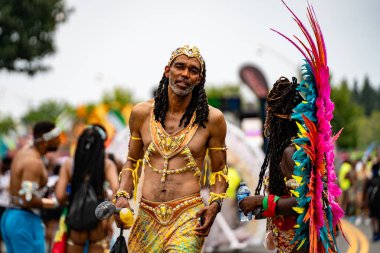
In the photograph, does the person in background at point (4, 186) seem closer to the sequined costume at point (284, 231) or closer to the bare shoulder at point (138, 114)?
the bare shoulder at point (138, 114)

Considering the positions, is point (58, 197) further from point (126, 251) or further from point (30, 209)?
point (126, 251)

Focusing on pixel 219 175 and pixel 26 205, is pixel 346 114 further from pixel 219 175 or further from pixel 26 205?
pixel 219 175

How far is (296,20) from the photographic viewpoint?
15.5 ft

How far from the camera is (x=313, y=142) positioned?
4.67m

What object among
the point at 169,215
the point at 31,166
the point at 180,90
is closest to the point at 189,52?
the point at 180,90

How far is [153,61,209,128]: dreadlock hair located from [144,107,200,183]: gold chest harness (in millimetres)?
46

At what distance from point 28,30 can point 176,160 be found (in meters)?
19.0

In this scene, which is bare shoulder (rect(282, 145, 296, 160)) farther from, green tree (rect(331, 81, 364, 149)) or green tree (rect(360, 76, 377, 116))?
green tree (rect(360, 76, 377, 116))

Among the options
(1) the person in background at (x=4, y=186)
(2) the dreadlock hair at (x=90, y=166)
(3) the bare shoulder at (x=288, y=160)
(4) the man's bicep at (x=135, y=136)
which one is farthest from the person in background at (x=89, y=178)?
(1) the person in background at (x=4, y=186)

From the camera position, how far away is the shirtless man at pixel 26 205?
7838 mm

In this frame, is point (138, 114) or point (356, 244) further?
point (356, 244)

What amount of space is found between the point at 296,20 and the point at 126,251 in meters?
1.97

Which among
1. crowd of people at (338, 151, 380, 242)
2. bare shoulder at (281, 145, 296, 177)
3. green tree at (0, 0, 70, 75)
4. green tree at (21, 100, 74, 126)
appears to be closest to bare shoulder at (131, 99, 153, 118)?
bare shoulder at (281, 145, 296, 177)

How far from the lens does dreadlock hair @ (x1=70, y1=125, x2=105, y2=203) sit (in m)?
7.64
